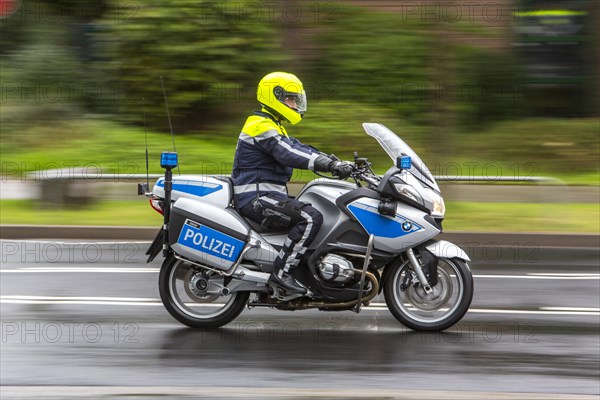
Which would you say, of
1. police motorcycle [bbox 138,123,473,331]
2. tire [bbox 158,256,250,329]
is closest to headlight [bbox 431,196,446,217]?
police motorcycle [bbox 138,123,473,331]

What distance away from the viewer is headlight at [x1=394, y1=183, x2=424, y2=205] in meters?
7.23

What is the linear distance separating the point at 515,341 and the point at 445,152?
6.61 m

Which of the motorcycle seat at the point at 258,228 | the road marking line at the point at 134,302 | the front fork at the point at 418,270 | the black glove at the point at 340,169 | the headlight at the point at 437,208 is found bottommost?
the road marking line at the point at 134,302

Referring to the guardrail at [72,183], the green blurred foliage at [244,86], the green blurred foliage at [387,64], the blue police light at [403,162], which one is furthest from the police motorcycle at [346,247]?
the green blurred foliage at [387,64]

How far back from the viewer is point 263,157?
24.1 feet

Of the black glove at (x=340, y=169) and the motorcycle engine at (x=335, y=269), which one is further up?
the black glove at (x=340, y=169)

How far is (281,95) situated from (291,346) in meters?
1.75

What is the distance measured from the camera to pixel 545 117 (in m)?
17.8

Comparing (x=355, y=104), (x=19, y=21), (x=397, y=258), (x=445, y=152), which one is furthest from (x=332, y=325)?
(x=19, y=21)

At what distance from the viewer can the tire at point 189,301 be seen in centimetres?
755

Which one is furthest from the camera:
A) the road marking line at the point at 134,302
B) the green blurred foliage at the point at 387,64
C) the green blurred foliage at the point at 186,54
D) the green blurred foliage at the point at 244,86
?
the green blurred foliage at the point at 387,64

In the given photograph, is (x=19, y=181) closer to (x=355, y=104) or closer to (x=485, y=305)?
(x=355, y=104)

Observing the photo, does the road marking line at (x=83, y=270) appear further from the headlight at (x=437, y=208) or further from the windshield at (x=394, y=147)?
the headlight at (x=437, y=208)

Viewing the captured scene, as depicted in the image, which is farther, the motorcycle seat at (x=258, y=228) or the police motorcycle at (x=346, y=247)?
the motorcycle seat at (x=258, y=228)
